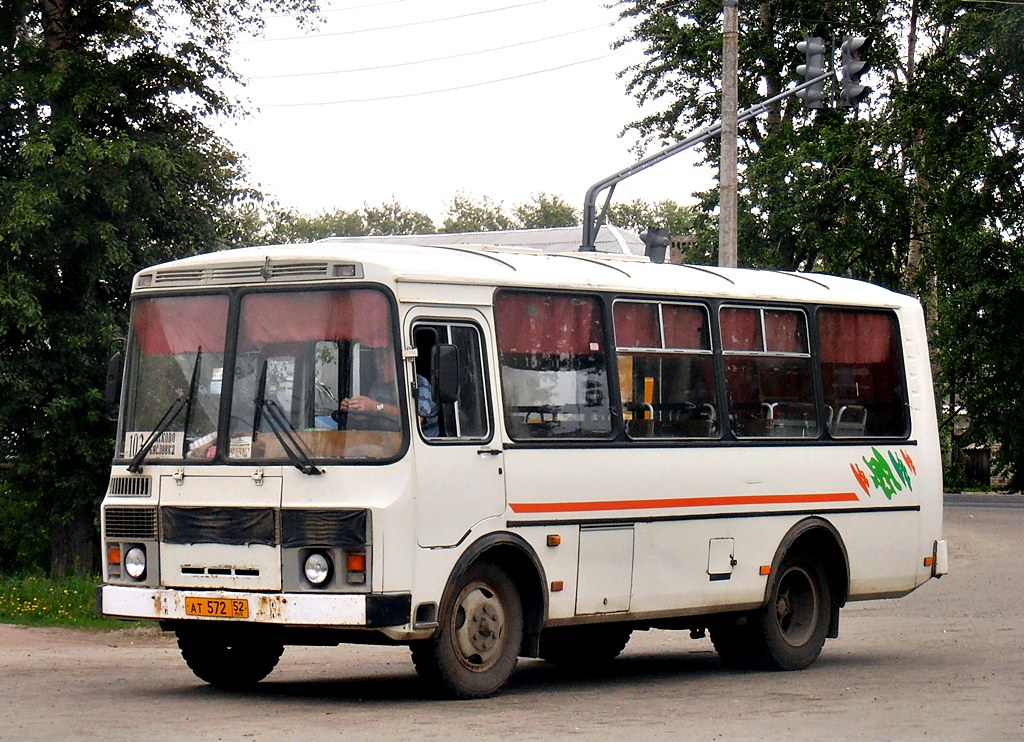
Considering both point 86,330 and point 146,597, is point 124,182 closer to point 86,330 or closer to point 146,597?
point 86,330

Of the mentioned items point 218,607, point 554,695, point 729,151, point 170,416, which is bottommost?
point 554,695

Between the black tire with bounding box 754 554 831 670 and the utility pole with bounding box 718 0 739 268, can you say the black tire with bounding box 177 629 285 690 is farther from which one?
the utility pole with bounding box 718 0 739 268

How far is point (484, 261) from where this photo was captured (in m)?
12.7

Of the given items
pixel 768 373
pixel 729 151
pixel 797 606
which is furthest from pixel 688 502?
pixel 729 151

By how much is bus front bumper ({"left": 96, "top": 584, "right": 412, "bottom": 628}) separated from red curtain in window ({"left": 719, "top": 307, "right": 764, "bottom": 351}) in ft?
14.3

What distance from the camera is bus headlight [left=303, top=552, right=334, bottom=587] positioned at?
11.3 metres

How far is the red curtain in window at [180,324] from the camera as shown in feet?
40.2

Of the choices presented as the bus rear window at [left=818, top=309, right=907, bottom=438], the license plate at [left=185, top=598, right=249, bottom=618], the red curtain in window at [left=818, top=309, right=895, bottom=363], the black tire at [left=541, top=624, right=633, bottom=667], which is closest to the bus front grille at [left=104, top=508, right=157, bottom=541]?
the license plate at [left=185, top=598, right=249, bottom=618]

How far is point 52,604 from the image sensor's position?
2092cm

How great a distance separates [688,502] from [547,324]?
74.5 inches

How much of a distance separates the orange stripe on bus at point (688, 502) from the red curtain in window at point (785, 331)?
1207 millimetres

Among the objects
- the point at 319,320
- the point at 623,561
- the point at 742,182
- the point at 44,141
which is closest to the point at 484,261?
the point at 319,320

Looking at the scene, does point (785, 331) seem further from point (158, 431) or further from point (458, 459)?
point (158, 431)

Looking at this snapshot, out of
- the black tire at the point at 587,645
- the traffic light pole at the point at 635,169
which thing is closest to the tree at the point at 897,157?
the traffic light pole at the point at 635,169
